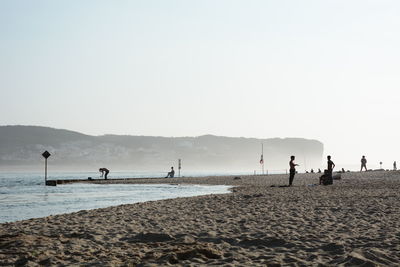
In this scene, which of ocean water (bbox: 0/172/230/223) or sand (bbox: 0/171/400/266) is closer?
sand (bbox: 0/171/400/266)

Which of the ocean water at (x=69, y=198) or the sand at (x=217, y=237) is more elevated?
the sand at (x=217, y=237)

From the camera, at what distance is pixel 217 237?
9.78 metres

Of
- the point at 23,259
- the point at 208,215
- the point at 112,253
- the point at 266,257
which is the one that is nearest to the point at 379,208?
the point at 208,215

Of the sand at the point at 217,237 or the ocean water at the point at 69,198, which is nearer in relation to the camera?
the sand at the point at 217,237

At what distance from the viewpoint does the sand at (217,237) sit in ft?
25.1

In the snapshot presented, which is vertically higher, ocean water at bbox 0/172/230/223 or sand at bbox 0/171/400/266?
sand at bbox 0/171/400/266

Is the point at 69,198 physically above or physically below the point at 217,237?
below

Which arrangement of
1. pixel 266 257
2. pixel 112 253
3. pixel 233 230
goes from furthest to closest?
pixel 233 230 < pixel 112 253 < pixel 266 257

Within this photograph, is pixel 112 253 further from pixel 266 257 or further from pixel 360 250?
pixel 360 250

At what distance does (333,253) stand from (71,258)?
187 inches

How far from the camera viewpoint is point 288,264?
7.20 m

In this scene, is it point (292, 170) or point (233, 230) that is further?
point (292, 170)

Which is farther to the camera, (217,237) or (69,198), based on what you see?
(69,198)

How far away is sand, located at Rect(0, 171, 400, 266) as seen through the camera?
7.66 m
